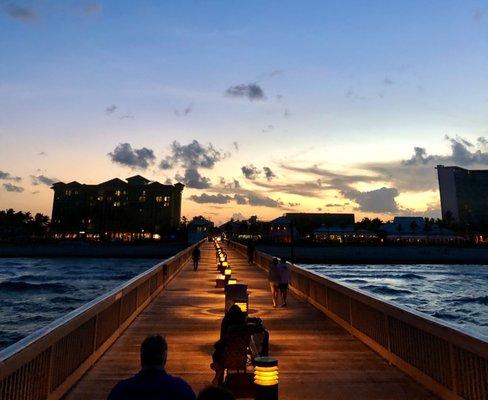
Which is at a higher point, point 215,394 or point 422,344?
point 215,394

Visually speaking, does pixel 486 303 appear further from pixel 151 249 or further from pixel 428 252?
pixel 151 249

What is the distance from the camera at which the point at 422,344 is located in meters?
6.77

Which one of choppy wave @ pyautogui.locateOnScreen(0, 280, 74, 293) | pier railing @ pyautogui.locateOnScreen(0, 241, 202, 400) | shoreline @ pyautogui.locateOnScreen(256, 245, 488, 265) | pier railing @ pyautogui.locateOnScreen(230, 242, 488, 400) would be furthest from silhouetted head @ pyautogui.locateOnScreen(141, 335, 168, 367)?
shoreline @ pyautogui.locateOnScreen(256, 245, 488, 265)

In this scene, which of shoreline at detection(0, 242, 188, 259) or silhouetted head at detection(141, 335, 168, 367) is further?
shoreline at detection(0, 242, 188, 259)

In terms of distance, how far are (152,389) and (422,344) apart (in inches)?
204

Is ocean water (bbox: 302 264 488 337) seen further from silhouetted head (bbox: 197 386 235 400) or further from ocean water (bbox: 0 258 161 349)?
silhouetted head (bbox: 197 386 235 400)

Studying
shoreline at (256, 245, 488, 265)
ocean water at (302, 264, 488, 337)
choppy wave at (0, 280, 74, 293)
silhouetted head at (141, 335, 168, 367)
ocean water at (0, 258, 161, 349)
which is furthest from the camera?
Answer: shoreline at (256, 245, 488, 265)

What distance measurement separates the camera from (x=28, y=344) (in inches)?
202

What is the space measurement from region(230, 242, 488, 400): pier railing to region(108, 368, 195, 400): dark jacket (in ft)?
12.7

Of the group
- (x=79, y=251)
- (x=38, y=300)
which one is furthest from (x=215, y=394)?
(x=79, y=251)

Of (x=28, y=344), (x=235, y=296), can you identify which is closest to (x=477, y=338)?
(x=28, y=344)

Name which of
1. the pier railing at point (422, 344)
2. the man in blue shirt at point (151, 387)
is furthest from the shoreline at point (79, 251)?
the man in blue shirt at point (151, 387)

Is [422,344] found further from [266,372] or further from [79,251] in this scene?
[79,251]

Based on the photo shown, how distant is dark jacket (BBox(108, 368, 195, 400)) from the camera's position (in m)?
3.03
